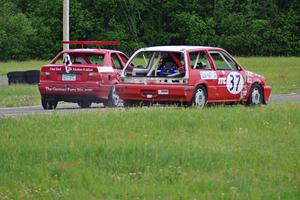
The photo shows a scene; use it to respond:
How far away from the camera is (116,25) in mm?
76625

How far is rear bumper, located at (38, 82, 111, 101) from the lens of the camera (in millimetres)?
20422

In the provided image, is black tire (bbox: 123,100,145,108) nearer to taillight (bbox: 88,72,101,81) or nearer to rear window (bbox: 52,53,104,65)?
taillight (bbox: 88,72,101,81)

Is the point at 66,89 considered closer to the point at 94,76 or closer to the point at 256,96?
the point at 94,76

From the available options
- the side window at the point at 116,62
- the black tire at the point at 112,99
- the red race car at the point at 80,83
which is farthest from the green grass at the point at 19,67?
the black tire at the point at 112,99

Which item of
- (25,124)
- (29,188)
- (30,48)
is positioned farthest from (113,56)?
(30,48)

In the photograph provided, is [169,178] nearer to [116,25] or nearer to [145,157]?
[145,157]

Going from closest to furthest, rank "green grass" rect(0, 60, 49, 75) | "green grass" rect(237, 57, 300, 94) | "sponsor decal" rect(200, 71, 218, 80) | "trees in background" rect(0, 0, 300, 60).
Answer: "sponsor decal" rect(200, 71, 218, 80)
"green grass" rect(237, 57, 300, 94)
"green grass" rect(0, 60, 49, 75)
"trees in background" rect(0, 0, 300, 60)

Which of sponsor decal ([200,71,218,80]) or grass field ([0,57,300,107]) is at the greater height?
sponsor decal ([200,71,218,80])

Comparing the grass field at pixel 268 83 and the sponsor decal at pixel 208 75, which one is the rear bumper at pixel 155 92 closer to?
the sponsor decal at pixel 208 75

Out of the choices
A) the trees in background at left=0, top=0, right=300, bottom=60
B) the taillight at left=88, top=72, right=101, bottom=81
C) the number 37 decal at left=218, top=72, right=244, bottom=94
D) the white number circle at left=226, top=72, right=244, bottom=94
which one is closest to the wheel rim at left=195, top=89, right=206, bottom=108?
the number 37 decal at left=218, top=72, right=244, bottom=94

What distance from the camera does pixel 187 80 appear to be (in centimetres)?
1728

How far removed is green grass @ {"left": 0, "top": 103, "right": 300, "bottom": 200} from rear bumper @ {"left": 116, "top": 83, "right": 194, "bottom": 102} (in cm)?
319

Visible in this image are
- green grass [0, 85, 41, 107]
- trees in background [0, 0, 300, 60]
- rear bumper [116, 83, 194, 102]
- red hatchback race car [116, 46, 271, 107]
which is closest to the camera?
rear bumper [116, 83, 194, 102]

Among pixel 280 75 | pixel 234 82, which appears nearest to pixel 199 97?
pixel 234 82
